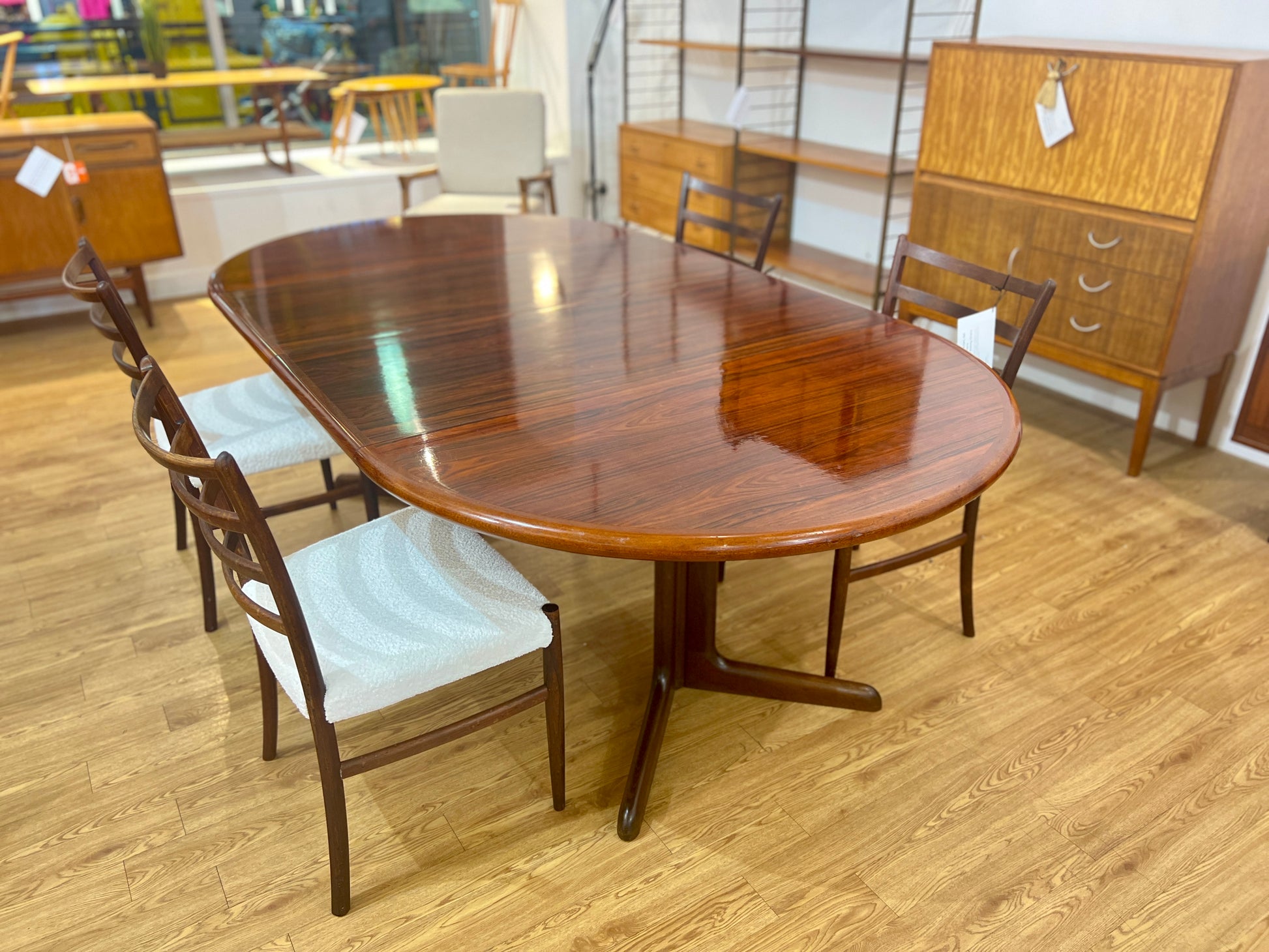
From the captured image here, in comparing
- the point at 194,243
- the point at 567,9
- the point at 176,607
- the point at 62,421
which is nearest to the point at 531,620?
the point at 176,607

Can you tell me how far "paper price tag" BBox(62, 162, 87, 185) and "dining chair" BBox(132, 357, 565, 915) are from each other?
2.69m

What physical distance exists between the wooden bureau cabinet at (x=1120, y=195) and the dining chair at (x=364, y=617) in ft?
6.88

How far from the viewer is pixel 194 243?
4.50 metres

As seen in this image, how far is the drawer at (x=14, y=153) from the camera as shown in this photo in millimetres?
3641

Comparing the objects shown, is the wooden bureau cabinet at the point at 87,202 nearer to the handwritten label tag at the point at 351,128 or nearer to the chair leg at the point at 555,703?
the handwritten label tag at the point at 351,128

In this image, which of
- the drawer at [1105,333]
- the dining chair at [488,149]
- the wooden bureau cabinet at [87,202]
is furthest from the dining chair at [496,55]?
the drawer at [1105,333]

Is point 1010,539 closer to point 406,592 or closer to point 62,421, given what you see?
point 406,592

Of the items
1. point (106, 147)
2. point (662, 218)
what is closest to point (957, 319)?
point (662, 218)

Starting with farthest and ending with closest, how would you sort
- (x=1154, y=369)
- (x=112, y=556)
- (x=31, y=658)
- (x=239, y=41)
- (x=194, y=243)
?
(x=239, y=41)
(x=194, y=243)
(x=1154, y=369)
(x=112, y=556)
(x=31, y=658)

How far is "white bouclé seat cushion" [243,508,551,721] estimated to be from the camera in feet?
4.59

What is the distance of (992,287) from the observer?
2.04 m

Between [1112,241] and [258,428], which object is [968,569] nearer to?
[1112,241]

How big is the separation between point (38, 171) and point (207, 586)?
2526 mm

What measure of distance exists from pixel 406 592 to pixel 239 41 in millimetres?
4632
